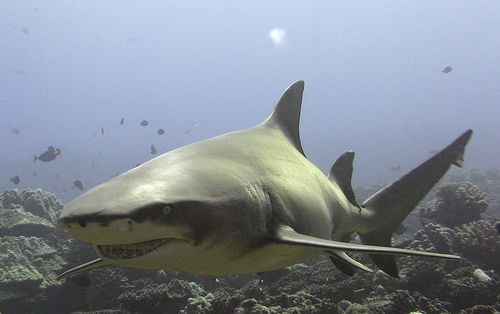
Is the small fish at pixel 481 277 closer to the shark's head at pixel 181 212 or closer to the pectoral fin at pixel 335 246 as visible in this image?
the pectoral fin at pixel 335 246

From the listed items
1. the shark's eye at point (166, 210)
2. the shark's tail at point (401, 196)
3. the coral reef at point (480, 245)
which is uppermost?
the shark's eye at point (166, 210)

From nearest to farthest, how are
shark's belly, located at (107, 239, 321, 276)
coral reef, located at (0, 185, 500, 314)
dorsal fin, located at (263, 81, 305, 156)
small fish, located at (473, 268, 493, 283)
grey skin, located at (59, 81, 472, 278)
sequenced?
grey skin, located at (59, 81, 472, 278) → shark's belly, located at (107, 239, 321, 276) → dorsal fin, located at (263, 81, 305, 156) → coral reef, located at (0, 185, 500, 314) → small fish, located at (473, 268, 493, 283)

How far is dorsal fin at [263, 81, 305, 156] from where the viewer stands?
380 centimetres

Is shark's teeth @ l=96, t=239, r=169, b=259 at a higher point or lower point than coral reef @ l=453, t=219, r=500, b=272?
higher

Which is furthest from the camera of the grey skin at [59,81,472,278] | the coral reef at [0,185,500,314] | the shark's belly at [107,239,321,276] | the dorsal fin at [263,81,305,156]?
→ the coral reef at [0,185,500,314]

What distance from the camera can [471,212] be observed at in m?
9.79

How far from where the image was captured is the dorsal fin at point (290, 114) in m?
3.80

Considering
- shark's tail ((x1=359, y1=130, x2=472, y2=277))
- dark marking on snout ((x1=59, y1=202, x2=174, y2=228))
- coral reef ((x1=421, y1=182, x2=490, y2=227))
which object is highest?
dark marking on snout ((x1=59, y1=202, x2=174, y2=228))

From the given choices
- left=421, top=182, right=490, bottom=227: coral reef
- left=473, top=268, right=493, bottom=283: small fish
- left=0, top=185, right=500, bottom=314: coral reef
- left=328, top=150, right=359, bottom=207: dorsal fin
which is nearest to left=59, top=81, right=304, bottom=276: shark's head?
left=328, top=150, right=359, bottom=207: dorsal fin

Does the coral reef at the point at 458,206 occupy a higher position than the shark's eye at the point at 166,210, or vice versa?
the shark's eye at the point at 166,210

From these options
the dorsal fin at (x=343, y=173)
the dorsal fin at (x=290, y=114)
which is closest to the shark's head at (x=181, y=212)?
the dorsal fin at (x=290, y=114)

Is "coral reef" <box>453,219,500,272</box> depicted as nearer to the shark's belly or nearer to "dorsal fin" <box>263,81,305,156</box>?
"dorsal fin" <box>263,81,305,156</box>

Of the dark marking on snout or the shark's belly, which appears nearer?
the dark marking on snout

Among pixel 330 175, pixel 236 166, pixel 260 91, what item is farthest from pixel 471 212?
pixel 260 91
